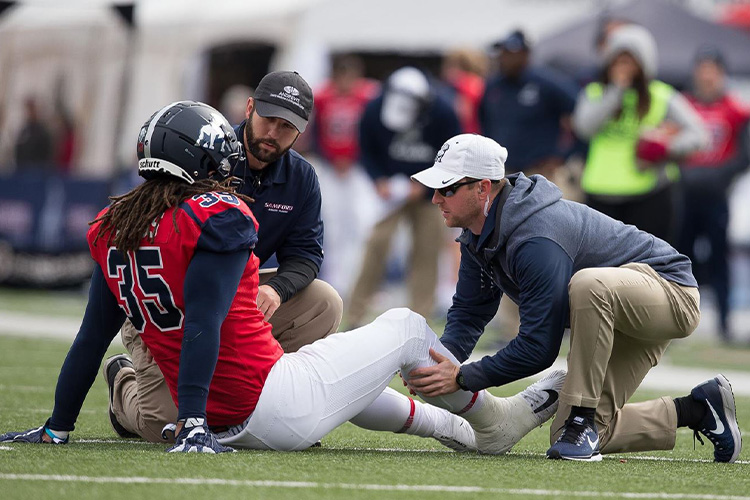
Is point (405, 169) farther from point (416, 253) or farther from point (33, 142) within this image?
point (33, 142)

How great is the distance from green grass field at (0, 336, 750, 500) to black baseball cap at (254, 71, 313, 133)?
1321 mm

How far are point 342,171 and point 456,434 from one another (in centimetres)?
917

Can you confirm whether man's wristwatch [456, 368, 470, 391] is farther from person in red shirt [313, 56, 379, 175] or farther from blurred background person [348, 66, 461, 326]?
person in red shirt [313, 56, 379, 175]

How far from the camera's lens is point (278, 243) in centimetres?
570

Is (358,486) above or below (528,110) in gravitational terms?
below

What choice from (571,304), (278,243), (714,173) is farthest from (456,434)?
(714,173)

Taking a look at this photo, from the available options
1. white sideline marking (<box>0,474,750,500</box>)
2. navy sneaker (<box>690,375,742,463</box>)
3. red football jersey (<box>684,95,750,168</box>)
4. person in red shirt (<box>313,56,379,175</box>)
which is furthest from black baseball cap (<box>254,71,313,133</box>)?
person in red shirt (<box>313,56,379,175</box>)

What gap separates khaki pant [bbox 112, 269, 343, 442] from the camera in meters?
5.14

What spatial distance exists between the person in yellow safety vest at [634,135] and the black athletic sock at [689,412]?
4385 mm

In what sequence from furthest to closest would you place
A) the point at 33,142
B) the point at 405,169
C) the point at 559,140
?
1. the point at 33,142
2. the point at 405,169
3. the point at 559,140

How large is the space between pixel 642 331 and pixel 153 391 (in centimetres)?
190

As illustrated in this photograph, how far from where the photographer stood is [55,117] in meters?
16.0

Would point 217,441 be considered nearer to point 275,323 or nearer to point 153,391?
point 153,391

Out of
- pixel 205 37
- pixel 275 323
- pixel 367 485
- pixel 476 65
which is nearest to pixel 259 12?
pixel 205 37
